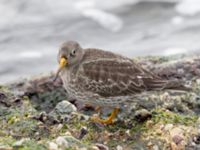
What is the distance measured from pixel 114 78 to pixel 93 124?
0.54 meters

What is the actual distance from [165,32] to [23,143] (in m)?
7.79

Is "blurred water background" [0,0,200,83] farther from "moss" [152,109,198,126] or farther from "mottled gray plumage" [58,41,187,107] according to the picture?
"moss" [152,109,198,126]

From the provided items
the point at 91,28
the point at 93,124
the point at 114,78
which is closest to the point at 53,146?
the point at 93,124

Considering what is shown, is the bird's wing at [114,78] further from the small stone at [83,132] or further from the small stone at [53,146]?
the small stone at [53,146]

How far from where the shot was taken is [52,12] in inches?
550

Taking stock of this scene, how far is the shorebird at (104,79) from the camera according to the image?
6816 millimetres

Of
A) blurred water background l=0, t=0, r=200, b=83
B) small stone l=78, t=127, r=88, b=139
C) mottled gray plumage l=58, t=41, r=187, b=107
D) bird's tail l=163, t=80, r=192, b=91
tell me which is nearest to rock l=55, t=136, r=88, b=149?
small stone l=78, t=127, r=88, b=139

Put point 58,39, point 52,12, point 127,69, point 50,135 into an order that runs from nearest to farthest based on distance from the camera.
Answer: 1. point 50,135
2. point 127,69
3. point 58,39
4. point 52,12

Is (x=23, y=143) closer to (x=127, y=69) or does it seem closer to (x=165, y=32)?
(x=127, y=69)

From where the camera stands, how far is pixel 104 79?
6.90 meters

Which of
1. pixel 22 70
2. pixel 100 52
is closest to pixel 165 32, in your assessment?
pixel 22 70

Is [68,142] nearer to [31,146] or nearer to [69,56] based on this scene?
[31,146]

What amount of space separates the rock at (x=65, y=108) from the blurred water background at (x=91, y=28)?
4.56m

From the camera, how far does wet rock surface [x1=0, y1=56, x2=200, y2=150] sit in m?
6.25
